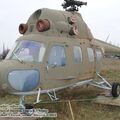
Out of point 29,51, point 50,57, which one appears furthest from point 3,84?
point 50,57

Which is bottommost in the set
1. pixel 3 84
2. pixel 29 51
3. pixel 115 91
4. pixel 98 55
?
pixel 115 91

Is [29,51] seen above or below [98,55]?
above

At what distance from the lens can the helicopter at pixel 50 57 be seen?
902cm

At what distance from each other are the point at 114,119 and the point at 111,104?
122 centimetres

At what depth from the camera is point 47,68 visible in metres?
9.69

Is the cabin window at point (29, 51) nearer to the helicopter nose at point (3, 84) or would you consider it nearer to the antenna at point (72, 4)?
the helicopter nose at point (3, 84)

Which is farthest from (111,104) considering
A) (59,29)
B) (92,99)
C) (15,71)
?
(15,71)

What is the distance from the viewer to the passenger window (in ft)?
32.5

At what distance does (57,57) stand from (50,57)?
1.14 feet

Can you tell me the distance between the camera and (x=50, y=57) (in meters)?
9.84

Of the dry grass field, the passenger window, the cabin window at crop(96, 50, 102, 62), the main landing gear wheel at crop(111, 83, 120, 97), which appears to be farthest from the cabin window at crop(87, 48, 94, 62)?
the passenger window

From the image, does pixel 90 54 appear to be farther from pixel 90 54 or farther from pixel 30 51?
pixel 30 51

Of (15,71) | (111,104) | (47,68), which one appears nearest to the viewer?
(15,71)

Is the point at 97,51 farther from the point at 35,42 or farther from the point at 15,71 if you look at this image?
the point at 15,71
